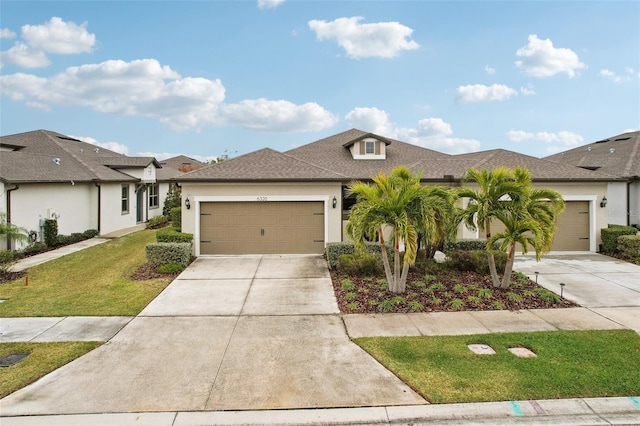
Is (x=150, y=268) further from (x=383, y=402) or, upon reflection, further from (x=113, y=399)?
(x=383, y=402)

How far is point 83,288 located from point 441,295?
944 centimetres

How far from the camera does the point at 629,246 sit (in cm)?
1354

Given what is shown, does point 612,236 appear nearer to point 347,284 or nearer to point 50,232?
point 347,284

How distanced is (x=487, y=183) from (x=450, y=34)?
33.1 feet

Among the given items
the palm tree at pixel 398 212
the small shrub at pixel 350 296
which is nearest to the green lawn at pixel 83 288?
the small shrub at pixel 350 296

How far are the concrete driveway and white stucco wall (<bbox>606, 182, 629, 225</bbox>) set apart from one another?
1675cm

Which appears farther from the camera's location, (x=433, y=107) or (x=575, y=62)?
(x=433, y=107)

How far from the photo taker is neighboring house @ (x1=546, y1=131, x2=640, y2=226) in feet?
58.5

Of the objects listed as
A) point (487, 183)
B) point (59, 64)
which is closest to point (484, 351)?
point (487, 183)

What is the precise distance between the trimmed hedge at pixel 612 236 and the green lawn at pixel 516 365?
941 cm

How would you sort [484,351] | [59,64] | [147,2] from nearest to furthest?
[484,351] → [147,2] → [59,64]

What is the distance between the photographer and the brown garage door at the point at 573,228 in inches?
593

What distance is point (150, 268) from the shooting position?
12.0 meters

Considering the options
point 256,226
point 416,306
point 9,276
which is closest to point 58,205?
point 9,276
